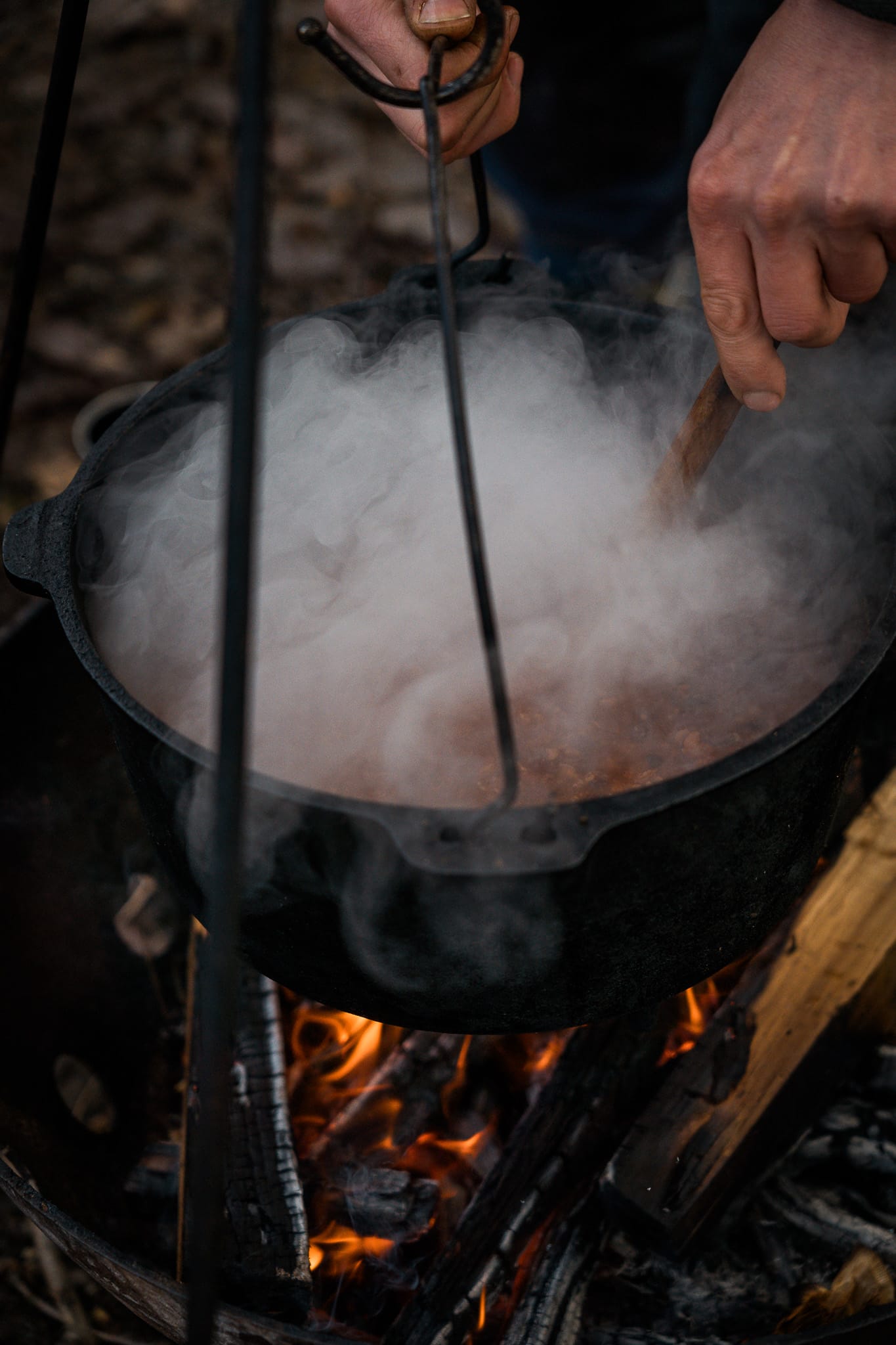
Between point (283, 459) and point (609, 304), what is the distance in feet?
2.10

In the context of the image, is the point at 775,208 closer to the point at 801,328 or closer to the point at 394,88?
the point at 801,328

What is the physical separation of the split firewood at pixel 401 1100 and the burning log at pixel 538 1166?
0.65 feet

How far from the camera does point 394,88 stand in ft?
3.80

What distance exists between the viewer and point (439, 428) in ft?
6.61

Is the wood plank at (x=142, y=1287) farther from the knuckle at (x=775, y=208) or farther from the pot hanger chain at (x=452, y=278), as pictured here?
the knuckle at (x=775, y=208)

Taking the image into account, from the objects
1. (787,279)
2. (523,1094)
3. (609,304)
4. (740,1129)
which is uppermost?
(787,279)

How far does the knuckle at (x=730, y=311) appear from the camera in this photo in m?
1.37

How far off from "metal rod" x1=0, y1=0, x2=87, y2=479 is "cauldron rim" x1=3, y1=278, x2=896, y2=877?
13cm

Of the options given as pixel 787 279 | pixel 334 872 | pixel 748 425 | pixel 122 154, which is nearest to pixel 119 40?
pixel 122 154

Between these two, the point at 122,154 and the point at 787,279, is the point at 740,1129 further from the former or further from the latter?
the point at 122,154

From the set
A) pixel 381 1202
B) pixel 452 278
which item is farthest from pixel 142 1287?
pixel 452 278

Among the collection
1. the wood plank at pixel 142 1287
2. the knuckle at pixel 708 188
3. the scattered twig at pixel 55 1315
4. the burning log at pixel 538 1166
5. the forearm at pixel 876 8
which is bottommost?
the scattered twig at pixel 55 1315

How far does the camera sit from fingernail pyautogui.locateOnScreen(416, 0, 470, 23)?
55.9 inches

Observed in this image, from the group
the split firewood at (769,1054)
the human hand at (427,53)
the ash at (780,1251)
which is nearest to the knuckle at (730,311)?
the human hand at (427,53)
